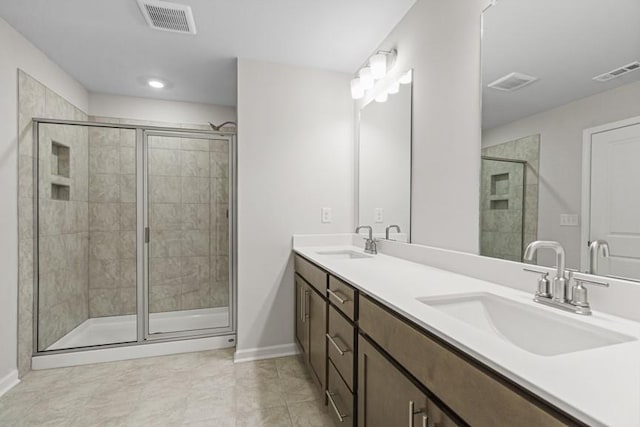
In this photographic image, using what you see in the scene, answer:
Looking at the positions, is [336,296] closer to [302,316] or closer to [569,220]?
[302,316]

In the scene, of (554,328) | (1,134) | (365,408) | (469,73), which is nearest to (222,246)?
(1,134)

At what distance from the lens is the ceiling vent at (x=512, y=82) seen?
118cm

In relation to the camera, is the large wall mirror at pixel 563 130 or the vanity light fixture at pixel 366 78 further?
the vanity light fixture at pixel 366 78

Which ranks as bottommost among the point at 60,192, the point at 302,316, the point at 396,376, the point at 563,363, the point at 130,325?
the point at 130,325

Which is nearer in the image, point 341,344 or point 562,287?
point 562,287

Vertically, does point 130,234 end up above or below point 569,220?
below

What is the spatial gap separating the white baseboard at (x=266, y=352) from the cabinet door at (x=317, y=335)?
0.60m

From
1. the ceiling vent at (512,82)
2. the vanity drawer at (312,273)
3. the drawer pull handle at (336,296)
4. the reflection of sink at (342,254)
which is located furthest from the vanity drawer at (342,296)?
the ceiling vent at (512,82)

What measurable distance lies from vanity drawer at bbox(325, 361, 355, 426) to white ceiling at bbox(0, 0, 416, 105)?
200 centimetres

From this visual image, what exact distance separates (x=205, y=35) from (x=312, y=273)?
5.67 ft

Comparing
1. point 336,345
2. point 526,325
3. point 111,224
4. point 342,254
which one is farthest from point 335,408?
point 111,224

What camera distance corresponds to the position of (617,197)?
35.7 inches

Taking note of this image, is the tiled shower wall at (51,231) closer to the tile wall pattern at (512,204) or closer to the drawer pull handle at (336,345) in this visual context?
the drawer pull handle at (336,345)

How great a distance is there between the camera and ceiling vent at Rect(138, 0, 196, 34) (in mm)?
1774
